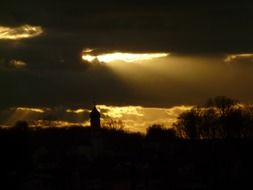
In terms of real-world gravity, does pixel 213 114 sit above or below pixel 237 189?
above

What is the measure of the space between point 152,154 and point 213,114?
1413 centimetres

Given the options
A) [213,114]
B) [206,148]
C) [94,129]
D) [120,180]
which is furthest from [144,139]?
[120,180]

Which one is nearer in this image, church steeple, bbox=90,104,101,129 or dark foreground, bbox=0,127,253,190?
dark foreground, bbox=0,127,253,190

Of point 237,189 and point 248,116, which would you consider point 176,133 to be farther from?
point 237,189

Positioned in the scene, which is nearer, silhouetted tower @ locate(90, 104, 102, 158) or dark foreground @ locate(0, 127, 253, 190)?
dark foreground @ locate(0, 127, 253, 190)

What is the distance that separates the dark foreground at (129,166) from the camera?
106m

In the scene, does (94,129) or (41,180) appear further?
(94,129)

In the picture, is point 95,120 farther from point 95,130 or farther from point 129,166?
point 129,166

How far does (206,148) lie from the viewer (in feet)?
477

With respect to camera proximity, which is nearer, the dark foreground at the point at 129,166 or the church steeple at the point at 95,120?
the dark foreground at the point at 129,166

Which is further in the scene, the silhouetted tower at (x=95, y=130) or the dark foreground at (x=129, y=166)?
the silhouetted tower at (x=95, y=130)

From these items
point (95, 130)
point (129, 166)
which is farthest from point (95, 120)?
point (129, 166)

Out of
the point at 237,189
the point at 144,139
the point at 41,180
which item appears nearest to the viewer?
the point at 237,189

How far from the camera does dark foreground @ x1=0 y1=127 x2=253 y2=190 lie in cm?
10619
